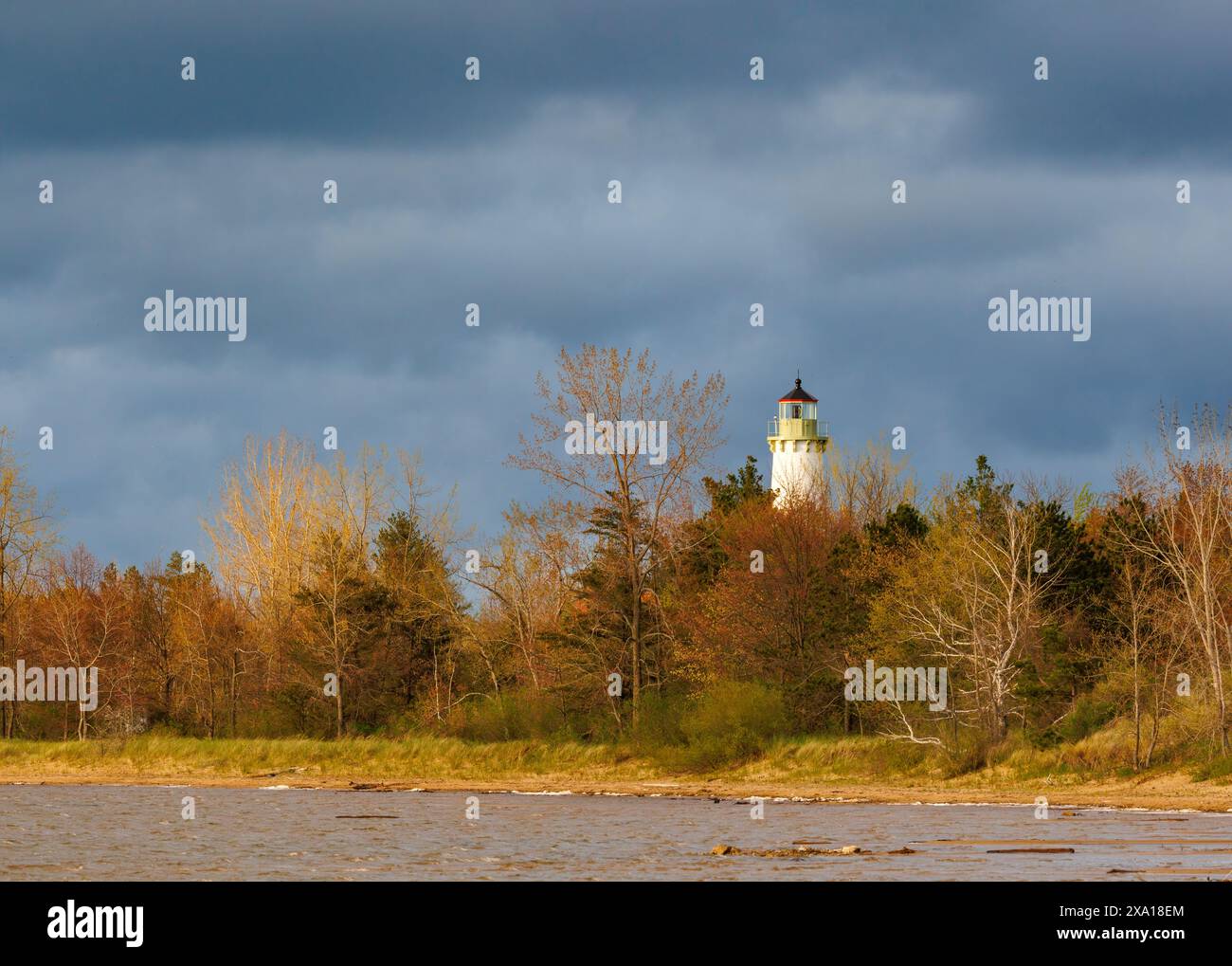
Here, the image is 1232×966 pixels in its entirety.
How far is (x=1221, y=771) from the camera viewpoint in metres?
44.6

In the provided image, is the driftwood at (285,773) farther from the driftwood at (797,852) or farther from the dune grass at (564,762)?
the driftwood at (797,852)

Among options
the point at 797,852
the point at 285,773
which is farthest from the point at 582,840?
the point at 285,773

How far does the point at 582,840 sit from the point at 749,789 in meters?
16.2

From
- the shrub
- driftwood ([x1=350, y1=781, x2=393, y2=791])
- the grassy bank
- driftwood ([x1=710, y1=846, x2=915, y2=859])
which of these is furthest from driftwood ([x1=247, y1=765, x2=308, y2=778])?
driftwood ([x1=710, y1=846, x2=915, y2=859])

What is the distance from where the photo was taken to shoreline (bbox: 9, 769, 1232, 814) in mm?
44281

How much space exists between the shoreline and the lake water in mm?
1368

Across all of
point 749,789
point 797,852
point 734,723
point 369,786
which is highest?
point 734,723

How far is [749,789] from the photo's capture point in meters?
53.5

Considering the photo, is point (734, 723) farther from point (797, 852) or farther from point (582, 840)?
Result: point (797, 852)

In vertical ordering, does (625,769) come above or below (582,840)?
below

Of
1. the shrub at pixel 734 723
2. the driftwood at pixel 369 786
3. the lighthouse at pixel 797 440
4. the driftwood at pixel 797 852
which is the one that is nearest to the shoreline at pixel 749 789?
the driftwood at pixel 369 786
